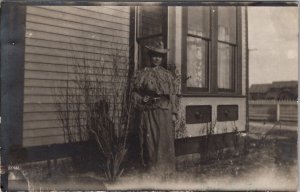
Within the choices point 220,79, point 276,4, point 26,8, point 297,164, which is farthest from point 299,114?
point 26,8

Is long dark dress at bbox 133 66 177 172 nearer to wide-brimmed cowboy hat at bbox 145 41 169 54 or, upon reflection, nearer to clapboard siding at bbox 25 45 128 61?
wide-brimmed cowboy hat at bbox 145 41 169 54

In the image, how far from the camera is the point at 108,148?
4.07 m

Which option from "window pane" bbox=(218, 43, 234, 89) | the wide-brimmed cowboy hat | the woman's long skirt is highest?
the wide-brimmed cowboy hat

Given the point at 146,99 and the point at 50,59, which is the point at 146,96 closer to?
the point at 146,99

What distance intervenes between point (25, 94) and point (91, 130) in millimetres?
934

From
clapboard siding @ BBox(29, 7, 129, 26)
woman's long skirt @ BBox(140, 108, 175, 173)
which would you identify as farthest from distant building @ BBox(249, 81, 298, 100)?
clapboard siding @ BBox(29, 7, 129, 26)

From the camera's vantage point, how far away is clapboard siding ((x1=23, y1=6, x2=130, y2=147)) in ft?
12.9

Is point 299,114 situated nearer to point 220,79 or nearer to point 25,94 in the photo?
point 220,79

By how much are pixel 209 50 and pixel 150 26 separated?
834 millimetres

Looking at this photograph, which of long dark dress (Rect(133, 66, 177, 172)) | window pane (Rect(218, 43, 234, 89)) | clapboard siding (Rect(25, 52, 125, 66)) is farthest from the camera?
window pane (Rect(218, 43, 234, 89))

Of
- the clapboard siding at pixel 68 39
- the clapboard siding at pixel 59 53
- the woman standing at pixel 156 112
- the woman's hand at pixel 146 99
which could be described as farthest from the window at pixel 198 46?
the clapboard siding at pixel 68 39

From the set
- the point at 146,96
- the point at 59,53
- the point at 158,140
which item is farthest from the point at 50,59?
the point at 158,140

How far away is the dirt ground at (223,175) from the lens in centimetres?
405

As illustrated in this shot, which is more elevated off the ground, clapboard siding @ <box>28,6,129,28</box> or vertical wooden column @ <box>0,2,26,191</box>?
clapboard siding @ <box>28,6,129,28</box>
